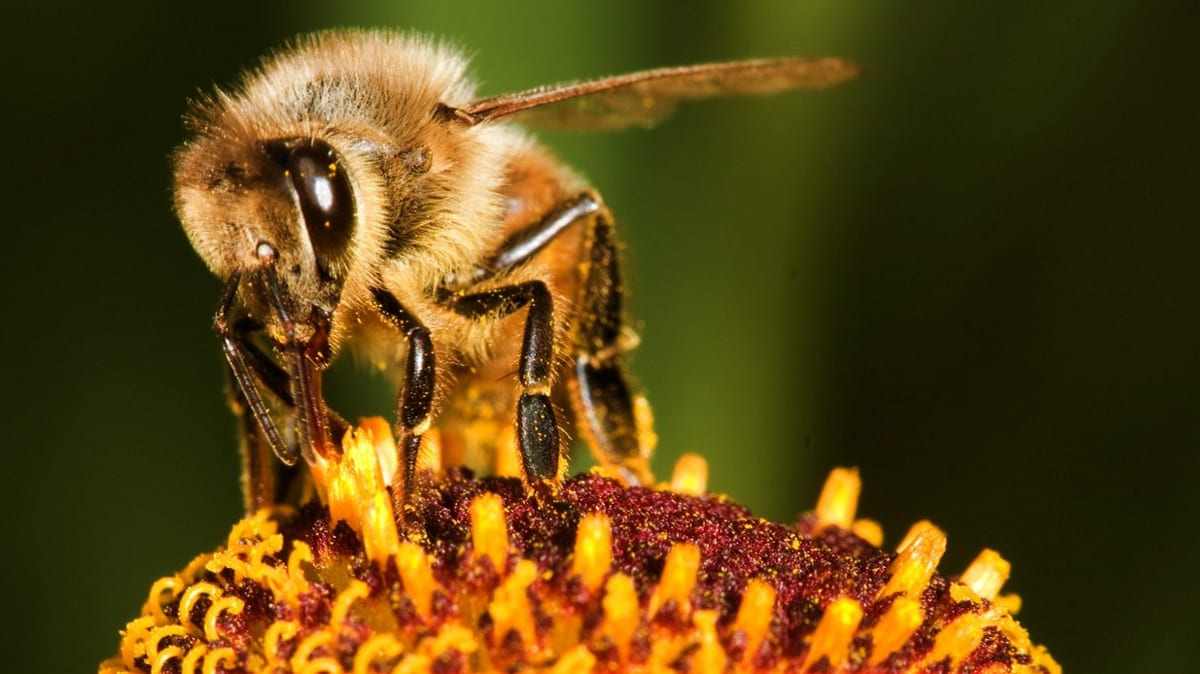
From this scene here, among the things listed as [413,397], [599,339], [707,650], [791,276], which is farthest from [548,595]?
[791,276]

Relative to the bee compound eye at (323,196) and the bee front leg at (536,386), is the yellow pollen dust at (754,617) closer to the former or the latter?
the bee front leg at (536,386)

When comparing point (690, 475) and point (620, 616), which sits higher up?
point (690, 475)

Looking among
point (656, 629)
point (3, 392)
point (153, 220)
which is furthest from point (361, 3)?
point (656, 629)

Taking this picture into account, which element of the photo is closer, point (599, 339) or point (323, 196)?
point (323, 196)

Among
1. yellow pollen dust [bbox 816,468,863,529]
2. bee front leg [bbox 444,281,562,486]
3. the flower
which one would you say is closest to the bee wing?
bee front leg [bbox 444,281,562,486]

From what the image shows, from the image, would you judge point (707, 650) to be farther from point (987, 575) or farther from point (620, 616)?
point (987, 575)

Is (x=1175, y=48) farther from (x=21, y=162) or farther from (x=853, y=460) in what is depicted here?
(x=21, y=162)
